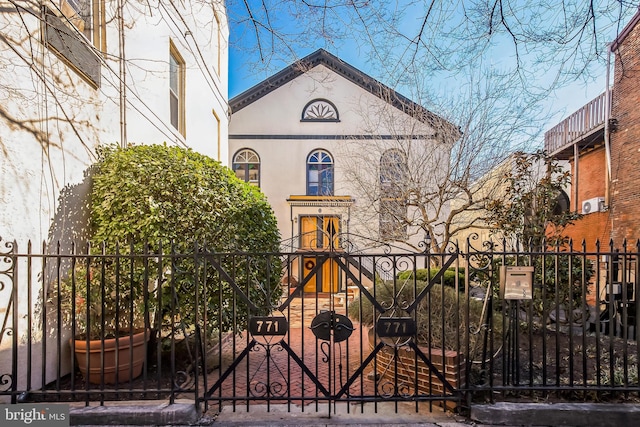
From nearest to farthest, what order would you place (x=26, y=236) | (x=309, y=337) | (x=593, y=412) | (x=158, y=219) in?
(x=593, y=412) → (x=26, y=236) → (x=158, y=219) → (x=309, y=337)

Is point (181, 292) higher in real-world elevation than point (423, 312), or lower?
higher

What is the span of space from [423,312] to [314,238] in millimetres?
9449

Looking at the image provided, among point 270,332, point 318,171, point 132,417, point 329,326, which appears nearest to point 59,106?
point 132,417

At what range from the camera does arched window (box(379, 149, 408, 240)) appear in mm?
9828

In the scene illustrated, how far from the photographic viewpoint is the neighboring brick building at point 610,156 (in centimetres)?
978

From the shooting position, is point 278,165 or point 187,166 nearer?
point 187,166

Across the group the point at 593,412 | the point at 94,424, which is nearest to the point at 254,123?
the point at 94,424

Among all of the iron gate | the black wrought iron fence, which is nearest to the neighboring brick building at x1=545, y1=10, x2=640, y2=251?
the black wrought iron fence

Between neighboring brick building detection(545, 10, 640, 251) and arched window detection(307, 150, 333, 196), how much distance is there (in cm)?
883

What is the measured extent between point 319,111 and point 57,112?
11.6 m

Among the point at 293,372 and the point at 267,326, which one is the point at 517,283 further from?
the point at 293,372

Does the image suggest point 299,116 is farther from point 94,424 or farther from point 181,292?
point 94,424

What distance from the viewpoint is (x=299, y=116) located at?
1505 cm

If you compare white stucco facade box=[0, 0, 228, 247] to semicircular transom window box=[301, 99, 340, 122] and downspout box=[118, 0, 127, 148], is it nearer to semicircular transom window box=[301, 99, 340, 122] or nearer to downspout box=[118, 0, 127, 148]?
downspout box=[118, 0, 127, 148]
